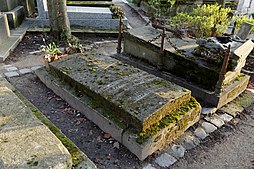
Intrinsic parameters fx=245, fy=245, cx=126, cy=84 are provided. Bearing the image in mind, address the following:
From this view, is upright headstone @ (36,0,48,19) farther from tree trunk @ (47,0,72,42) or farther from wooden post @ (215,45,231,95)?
wooden post @ (215,45,231,95)

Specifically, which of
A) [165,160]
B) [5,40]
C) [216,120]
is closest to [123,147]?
[165,160]

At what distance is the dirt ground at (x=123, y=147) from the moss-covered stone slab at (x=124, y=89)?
435 millimetres

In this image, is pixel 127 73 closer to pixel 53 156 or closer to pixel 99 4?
pixel 53 156

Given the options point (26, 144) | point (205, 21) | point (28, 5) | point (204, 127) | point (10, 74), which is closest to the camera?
point (26, 144)

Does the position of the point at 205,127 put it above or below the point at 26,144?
below

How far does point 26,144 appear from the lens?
2.75 meters

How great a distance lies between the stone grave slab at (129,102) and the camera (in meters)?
3.40

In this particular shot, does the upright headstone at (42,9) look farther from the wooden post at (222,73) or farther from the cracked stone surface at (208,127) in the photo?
the cracked stone surface at (208,127)

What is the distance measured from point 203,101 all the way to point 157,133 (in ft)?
5.41

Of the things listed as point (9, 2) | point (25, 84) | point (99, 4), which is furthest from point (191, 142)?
point (99, 4)

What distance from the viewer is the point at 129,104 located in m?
3.63

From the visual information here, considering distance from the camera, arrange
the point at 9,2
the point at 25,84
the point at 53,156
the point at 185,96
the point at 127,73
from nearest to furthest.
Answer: the point at 53,156, the point at 185,96, the point at 127,73, the point at 25,84, the point at 9,2

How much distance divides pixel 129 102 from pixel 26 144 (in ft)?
5.05

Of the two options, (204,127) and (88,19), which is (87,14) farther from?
(204,127)
